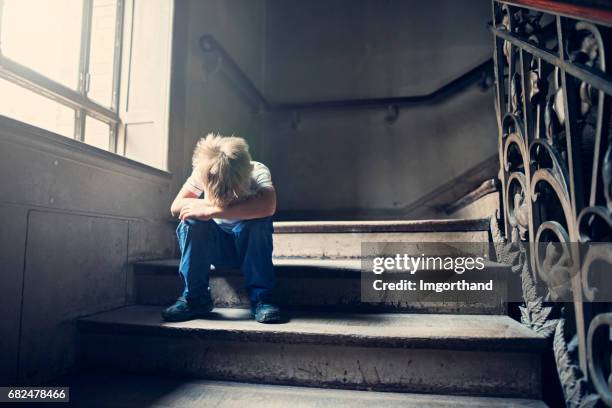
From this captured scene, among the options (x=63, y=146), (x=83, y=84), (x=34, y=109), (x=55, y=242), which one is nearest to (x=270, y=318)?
(x=55, y=242)

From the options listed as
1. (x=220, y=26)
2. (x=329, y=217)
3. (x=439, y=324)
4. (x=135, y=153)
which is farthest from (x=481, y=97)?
(x=135, y=153)

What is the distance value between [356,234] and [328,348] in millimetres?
690

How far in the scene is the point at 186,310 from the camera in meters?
1.28

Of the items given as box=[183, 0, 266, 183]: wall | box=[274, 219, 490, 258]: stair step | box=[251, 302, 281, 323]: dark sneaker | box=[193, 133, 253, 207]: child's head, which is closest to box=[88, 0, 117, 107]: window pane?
box=[183, 0, 266, 183]: wall

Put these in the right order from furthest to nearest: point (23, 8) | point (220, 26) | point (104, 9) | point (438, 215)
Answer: point (438, 215), point (220, 26), point (104, 9), point (23, 8)

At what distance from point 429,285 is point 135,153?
1.52m

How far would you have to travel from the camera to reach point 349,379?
1104 millimetres

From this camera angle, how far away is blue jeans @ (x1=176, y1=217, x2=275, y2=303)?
1.31m

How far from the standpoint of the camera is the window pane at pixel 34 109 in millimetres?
1262

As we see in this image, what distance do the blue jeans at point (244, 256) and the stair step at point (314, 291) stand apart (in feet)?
0.36

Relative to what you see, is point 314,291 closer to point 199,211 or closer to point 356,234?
point 356,234

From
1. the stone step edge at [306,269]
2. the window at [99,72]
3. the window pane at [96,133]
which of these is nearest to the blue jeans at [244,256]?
the stone step edge at [306,269]

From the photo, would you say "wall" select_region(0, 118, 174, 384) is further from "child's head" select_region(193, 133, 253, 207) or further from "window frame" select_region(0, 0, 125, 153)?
"child's head" select_region(193, 133, 253, 207)

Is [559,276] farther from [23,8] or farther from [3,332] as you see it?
[23,8]
